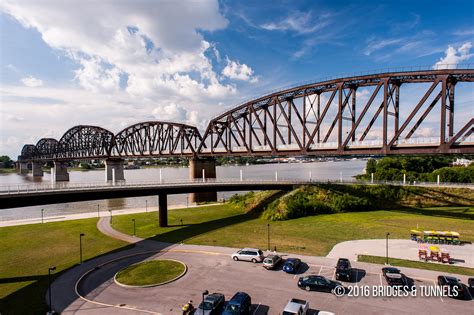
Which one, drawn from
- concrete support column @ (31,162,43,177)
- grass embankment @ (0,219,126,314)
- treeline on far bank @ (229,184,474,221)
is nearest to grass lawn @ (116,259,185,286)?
grass embankment @ (0,219,126,314)

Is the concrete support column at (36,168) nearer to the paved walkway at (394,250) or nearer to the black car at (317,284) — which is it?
the paved walkway at (394,250)

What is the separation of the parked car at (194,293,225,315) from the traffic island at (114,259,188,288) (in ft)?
19.6

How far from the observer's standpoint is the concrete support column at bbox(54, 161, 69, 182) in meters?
145

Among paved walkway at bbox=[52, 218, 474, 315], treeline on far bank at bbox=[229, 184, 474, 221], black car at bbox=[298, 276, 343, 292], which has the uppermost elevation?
treeline on far bank at bbox=[229, 184, 474, 221]

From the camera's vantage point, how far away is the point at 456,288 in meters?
19.8

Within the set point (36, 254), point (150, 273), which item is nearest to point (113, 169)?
point (36, 254)

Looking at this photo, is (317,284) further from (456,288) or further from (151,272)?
(151,272)

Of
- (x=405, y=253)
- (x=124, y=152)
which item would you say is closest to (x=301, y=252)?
(x=405, y=253)

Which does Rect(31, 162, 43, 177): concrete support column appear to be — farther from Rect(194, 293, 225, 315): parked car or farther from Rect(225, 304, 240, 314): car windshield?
Rect(225, 304, 240, 314): car windshield

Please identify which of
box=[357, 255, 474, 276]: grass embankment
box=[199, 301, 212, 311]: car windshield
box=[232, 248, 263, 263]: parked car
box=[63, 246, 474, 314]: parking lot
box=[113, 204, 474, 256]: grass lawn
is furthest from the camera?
box=[113, 204, 474, 256]: grass lawn

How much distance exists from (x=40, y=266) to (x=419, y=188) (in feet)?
200

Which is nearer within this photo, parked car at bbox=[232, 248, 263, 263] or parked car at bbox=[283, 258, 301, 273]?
parked car at bbox=[283, 258, 301, 273]

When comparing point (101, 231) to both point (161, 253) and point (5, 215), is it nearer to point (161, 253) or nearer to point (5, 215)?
point (161, 253)

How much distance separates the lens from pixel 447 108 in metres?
40.7
